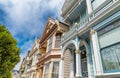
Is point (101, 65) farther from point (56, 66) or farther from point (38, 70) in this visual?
point (38, 70)

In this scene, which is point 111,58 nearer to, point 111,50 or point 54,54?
point 111,50

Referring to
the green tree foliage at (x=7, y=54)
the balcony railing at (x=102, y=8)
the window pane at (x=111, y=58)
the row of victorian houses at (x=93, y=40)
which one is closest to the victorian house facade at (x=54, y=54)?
the row of victorian houses at (x=93, y=40)

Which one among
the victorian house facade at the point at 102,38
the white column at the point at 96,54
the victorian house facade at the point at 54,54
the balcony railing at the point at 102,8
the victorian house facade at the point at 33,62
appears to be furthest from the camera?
the victorian house facade at the point at 33,62

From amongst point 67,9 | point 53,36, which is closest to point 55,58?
point 53,36

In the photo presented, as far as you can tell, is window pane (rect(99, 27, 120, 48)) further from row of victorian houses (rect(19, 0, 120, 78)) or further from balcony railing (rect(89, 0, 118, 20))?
balcony railing (rect(89, 0, 118, 20))

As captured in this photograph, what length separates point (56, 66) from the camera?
12.4m

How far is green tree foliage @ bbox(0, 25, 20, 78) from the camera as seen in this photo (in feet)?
30.4

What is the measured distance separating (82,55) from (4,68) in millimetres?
7309

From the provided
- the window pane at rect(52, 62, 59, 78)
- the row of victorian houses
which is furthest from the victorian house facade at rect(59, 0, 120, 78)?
the window pane at rect(52, 62, 59, 78)

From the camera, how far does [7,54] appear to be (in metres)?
9.98

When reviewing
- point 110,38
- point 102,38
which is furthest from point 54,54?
point 110,38

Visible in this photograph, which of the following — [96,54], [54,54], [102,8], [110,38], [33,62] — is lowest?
[96,54]

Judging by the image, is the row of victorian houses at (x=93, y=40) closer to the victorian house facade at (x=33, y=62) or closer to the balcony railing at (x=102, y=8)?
the balcony railing at (x=102, y=8)

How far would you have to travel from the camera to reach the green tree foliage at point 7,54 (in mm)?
9256
